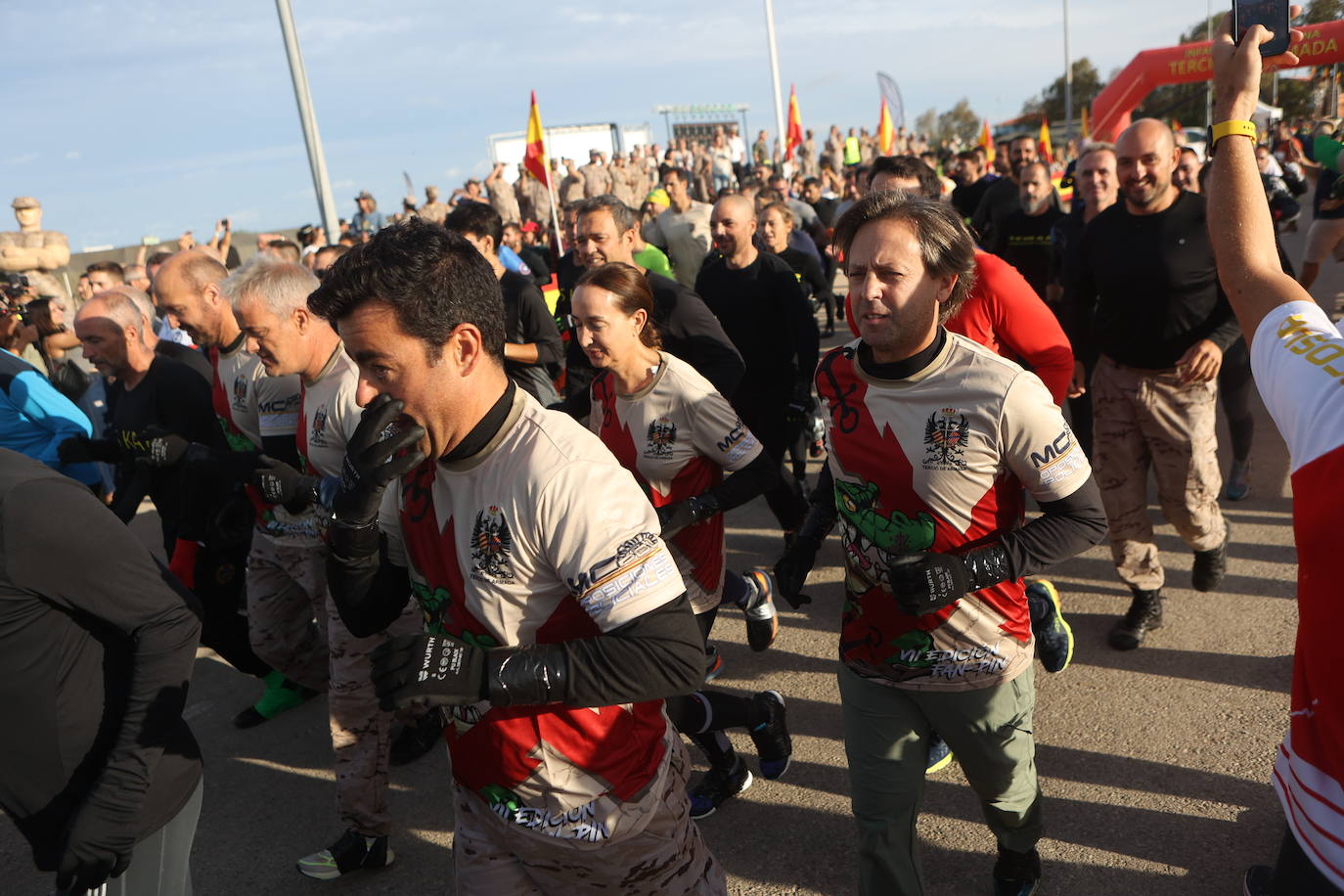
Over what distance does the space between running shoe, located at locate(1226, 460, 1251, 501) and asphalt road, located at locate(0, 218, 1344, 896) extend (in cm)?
77

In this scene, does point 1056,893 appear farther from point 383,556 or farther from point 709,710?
point 383,556

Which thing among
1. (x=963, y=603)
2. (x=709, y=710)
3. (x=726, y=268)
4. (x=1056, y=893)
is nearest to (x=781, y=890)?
(x=709, y=710)

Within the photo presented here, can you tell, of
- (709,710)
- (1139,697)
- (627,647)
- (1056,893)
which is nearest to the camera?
(627,647)

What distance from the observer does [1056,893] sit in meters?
2.84

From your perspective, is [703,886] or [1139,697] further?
[1139,697]

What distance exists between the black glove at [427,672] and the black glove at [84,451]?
3554mm

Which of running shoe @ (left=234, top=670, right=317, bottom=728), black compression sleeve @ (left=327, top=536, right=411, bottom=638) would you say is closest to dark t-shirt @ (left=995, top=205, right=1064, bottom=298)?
running shoe @ (left=234, top=670, right=317, bottom=728)

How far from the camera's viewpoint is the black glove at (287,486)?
11.1 ft

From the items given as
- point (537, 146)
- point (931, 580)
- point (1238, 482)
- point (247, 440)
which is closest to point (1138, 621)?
point (1238, 482)

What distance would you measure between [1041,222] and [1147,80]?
614 centimetres

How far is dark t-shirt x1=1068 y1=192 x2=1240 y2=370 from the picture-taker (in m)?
4.07

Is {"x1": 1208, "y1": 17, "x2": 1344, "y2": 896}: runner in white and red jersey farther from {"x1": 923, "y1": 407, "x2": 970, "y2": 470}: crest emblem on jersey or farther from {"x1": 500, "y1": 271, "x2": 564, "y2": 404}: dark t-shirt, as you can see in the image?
{"x1": 500, "y1": 271, "x2": 564, "y2": 404}: dark t-shirt

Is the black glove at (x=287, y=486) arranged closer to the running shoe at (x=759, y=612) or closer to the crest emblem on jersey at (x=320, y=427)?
the crest emblem on jersey at (x=320, y=427)

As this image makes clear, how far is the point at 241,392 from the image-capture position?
4090 mm
